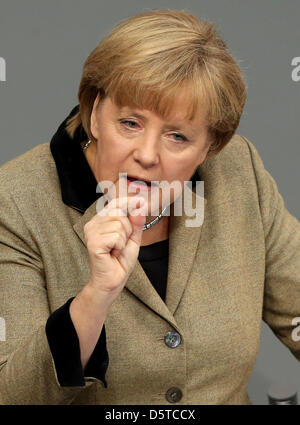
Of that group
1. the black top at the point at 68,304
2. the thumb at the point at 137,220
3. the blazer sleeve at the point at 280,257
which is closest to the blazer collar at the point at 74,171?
the black top at the point at 68,304

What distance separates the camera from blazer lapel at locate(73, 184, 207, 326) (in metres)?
1.74

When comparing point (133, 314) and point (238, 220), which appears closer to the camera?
point (133, 314)

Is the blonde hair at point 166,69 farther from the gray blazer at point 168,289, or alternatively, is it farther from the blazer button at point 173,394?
the blazer button at point 173,394

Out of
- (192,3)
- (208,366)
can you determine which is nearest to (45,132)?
(192,3)

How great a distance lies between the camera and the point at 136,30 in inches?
65.0

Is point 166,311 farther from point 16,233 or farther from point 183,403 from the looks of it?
point 16,233

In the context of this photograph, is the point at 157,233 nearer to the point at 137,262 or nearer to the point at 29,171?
the point at 137,262

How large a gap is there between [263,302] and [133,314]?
358mm

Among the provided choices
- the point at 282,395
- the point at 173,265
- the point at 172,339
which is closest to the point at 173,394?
the point at 172,339

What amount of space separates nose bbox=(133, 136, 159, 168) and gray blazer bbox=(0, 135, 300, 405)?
169mm

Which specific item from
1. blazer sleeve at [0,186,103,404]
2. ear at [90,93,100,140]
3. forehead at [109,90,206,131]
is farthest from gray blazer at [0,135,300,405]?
forehead at [109,90,206,131]

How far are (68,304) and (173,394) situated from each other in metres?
0.34

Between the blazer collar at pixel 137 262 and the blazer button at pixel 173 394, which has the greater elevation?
the blazer collar at pixel 137 262

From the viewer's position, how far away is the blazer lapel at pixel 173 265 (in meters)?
1.74
